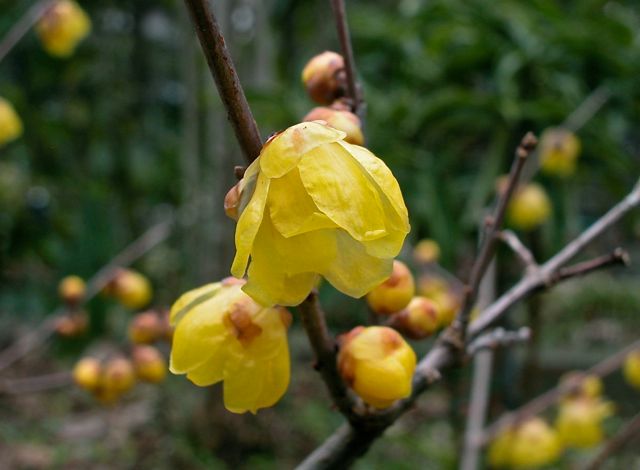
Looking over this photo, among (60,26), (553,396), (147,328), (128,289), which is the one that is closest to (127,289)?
(128,289)

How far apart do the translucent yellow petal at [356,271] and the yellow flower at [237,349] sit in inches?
2.2

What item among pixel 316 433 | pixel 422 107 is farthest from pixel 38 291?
pixel 422 107

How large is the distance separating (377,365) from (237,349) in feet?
0.25

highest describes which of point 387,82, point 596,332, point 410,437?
point 387,82

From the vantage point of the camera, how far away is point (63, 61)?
10.4 feet

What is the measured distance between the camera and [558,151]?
1.37 metres

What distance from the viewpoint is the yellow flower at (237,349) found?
1.17ft

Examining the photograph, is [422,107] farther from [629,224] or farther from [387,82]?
[629,224]

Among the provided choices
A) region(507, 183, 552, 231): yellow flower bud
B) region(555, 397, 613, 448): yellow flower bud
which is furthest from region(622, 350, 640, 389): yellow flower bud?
region(507, 183, 552, 231): yellow flower bud

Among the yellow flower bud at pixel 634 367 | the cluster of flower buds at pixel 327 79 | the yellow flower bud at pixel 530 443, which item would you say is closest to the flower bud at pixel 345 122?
the cluster of flower buds at pixel 327 79

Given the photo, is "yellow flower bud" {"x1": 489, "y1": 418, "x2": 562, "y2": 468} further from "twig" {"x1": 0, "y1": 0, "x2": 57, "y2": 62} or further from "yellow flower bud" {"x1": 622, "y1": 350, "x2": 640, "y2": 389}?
"twig" {"x1": 0, "y1": 0, "x2": 57, "y2": 62}

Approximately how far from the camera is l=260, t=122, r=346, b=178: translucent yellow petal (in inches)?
11.1

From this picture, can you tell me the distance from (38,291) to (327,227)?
2.79 metres

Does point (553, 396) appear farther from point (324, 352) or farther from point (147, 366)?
point (324, 352)
